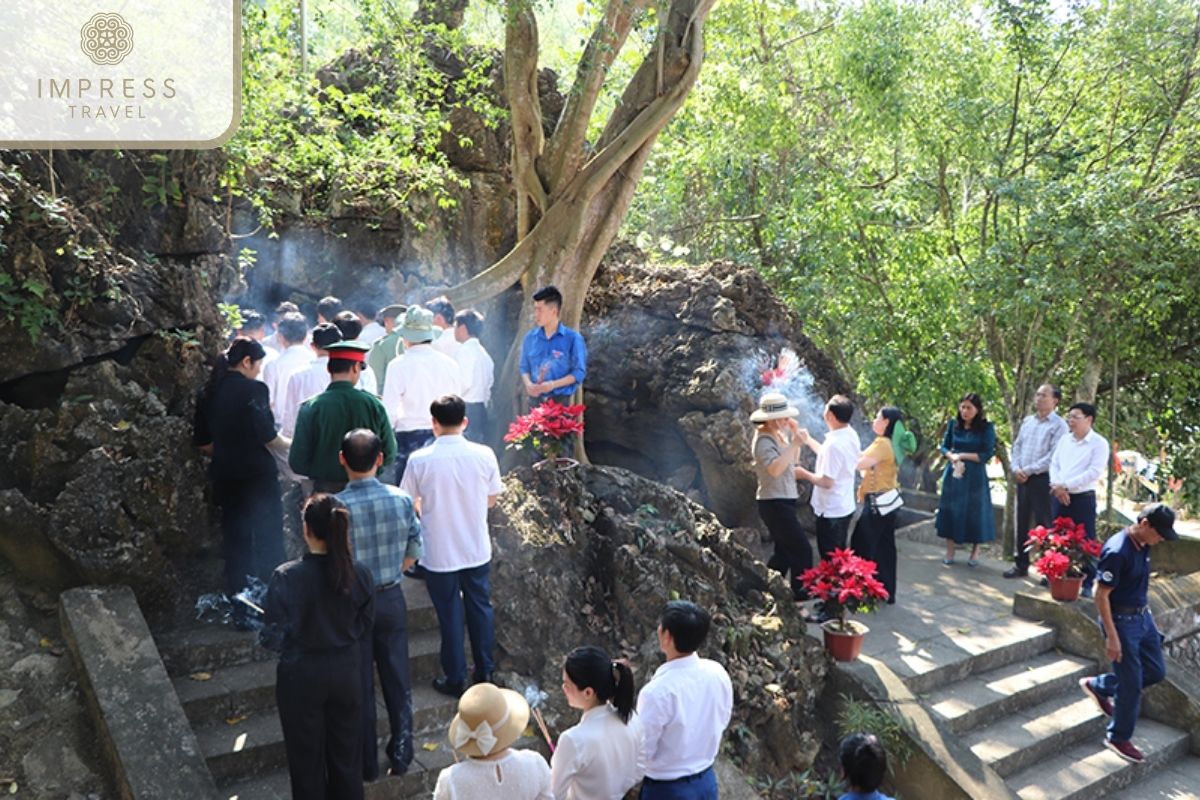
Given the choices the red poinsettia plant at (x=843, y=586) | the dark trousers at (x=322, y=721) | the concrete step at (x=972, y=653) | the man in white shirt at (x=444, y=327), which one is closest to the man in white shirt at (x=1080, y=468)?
the concrete step at (x=972, y=653)

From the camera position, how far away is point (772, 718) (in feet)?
20.4

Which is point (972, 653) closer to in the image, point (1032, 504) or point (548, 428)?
point (1032, 504)

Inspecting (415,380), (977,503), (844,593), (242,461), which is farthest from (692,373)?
(242,461)

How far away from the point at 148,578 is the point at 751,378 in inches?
254

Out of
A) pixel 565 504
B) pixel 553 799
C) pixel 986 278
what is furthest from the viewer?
pixel 986 278

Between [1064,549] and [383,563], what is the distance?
6770 millimetres

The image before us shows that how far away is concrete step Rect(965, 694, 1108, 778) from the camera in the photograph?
7000 mm

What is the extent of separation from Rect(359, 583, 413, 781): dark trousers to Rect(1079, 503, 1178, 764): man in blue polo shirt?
5.15 metres

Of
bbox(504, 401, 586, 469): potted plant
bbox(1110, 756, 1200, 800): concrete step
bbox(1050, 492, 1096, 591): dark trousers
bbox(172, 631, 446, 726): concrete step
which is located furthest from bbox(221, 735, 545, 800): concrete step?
bbox(1050, 492, 1096, 591): dark trousers

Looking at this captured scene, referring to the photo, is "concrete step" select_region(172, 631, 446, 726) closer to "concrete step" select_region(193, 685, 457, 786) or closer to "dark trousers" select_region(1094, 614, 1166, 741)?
"concrete step" select_region(193, 685, 457, 786)

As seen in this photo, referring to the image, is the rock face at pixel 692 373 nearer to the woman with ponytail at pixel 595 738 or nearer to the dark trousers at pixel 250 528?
the dark trousers at pixel 250 528

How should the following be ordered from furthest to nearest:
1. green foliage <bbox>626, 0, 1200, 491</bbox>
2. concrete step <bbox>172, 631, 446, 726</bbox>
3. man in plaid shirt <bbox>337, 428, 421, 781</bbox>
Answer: green foliage <bbox>626, 0, 1200, 491</bbox>
concrete step <bbox>172, 631, 446, 726</bbox>
man in plaid shirt <bbox>337, 428, 421, 781</bbox>

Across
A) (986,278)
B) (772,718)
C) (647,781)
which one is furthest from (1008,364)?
(647,781)

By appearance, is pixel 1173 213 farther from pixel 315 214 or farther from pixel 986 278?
pixel 315 214
